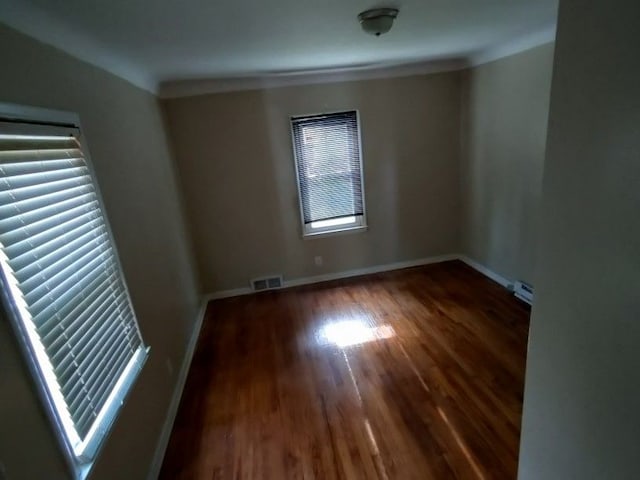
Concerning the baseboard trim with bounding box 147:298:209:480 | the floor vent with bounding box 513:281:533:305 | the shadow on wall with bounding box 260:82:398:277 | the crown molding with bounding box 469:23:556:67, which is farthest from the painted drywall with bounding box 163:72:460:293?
the floor vent with bounding box 513:281:533:305

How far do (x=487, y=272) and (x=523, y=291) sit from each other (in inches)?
23.6

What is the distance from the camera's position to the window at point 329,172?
140 inches

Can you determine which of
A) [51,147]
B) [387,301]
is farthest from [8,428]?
[387,301]

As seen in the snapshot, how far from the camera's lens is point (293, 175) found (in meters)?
3.62

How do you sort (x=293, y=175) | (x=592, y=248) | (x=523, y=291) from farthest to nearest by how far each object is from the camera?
(x=293, y=175)
(x=523, y=291)
(x=592, y=248)

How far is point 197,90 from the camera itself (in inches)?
127

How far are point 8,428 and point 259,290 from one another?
3022 mm

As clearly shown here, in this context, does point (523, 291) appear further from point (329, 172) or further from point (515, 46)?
point (329, 172)

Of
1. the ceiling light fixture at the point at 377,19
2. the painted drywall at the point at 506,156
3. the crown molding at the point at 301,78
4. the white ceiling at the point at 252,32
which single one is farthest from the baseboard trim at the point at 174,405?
the painted drywall at the point at 506,156

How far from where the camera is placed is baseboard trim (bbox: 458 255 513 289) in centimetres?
341

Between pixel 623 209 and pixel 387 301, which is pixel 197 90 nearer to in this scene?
pixel 387 301

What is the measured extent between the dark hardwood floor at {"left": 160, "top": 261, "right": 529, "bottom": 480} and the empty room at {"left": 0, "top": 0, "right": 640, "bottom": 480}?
0.05 feet

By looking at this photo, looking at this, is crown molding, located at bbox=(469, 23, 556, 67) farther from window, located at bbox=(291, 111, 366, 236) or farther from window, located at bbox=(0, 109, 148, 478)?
window, located at bbox=(0, 109, 148, 478)

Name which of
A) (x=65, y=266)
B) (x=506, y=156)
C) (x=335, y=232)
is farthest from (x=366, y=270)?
(x=65, y=266)
